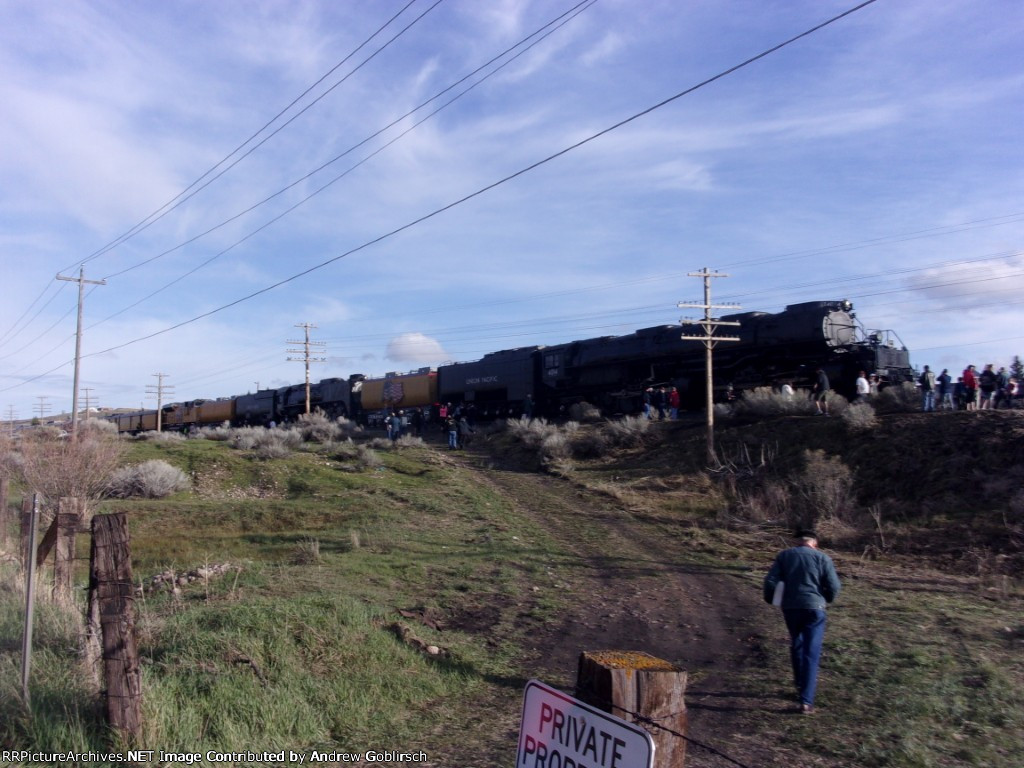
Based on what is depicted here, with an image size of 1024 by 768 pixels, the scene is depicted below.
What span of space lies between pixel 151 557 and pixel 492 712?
408 inches

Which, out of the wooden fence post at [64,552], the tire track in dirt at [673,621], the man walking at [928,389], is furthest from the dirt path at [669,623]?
the man walking at [928,389]

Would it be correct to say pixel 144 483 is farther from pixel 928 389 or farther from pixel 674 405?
pixel 928 389

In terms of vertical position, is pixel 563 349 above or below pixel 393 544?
above

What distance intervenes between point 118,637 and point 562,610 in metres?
5.73

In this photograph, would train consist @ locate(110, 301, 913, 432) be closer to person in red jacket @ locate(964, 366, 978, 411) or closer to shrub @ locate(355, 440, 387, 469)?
person in red jacket @ locate(964, 366, 978, 411)

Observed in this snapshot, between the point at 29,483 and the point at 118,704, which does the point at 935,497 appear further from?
the point at 29,483

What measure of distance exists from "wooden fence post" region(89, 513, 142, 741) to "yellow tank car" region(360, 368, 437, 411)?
40159 millimetres

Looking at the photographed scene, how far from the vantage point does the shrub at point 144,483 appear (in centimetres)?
2152

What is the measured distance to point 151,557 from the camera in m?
14.8

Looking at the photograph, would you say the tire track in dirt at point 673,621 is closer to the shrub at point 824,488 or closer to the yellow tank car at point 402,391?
the shrub at point 824,488

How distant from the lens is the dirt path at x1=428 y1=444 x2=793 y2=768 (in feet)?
20.8

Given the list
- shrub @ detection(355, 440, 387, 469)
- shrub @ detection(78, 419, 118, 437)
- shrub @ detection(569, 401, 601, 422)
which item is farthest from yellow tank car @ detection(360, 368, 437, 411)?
shrub @ detection(355, 440, 387, 469)

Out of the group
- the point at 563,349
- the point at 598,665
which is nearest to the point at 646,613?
the point at 598,665

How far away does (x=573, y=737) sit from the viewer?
9.76 feet
